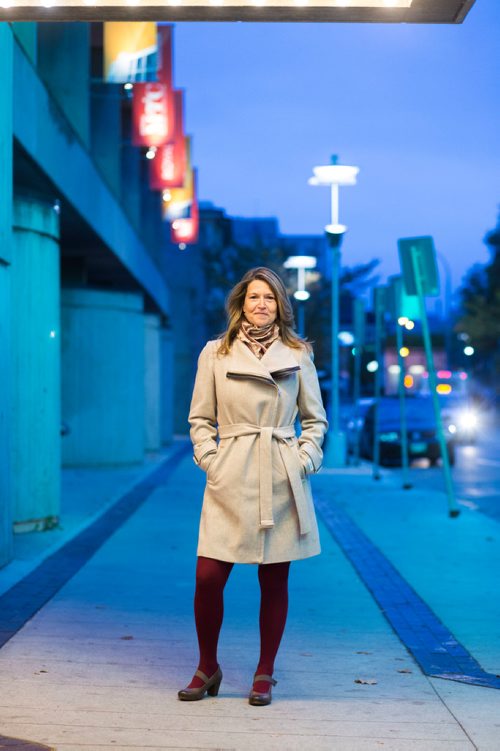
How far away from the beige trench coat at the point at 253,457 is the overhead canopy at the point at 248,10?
137 cm

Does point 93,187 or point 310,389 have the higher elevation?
point 93,187

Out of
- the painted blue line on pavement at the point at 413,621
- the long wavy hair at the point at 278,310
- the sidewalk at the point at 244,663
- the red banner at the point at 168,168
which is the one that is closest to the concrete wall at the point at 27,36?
the sidewalk at the point at 244,663

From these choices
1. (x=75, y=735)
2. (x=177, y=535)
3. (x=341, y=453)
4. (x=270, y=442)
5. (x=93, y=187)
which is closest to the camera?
(x=75, y=735)

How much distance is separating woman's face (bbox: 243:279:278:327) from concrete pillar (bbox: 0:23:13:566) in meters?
3.73

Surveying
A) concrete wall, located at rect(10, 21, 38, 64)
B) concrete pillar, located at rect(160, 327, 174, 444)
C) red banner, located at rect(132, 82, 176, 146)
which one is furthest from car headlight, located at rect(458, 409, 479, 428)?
concrete wall, located at rect(10, 21, 38, 64)

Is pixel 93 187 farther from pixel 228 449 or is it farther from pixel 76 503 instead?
pixel 228 449

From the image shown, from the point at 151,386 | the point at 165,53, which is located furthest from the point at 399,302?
the point at 151,386

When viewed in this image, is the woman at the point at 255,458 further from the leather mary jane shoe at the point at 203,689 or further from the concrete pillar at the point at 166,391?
the concrete pillar at the point at 166,391

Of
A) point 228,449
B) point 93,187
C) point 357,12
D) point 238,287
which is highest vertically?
point 93,187

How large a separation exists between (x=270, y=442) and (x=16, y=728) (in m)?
1.52

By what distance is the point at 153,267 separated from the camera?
28984 millimetres

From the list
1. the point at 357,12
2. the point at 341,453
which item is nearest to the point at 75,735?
the point at 357,12

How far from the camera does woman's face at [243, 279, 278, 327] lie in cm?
550

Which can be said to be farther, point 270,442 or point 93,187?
point 93,187
